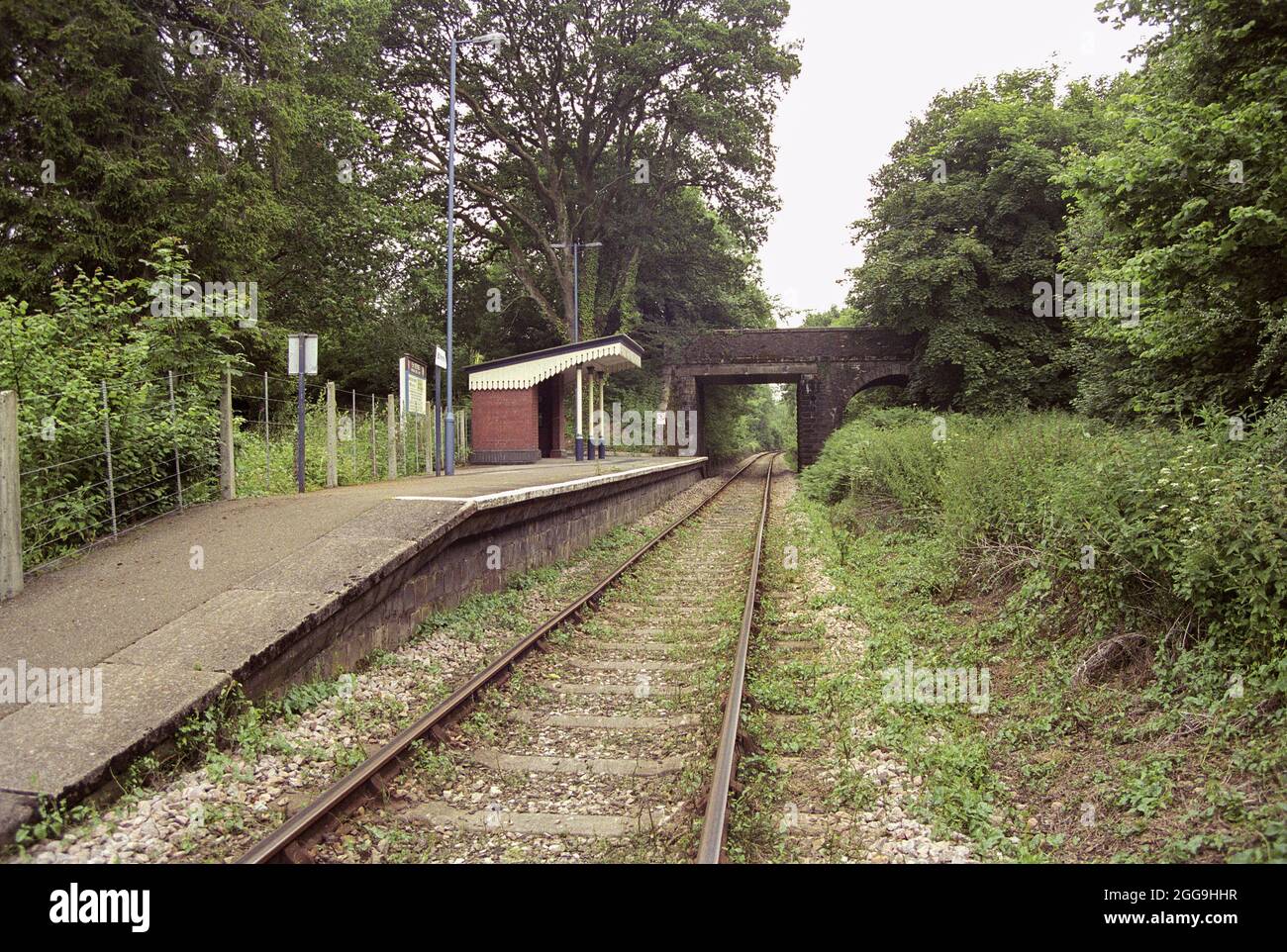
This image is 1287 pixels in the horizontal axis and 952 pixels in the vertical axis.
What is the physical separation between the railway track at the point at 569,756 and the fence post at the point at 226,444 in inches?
183

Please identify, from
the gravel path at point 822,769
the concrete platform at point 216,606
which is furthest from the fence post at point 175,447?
the gravel path at point 822,769

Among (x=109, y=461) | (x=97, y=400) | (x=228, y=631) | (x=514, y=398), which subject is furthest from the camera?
(x=514, y=398)

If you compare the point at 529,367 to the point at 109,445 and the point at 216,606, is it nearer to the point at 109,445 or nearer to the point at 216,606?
the point at 109,445

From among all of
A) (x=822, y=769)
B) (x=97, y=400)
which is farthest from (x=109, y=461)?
(x=822, y=769)

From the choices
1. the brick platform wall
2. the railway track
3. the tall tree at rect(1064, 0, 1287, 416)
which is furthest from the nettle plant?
the tall tree at rect(1064, 0, 1287, 416)

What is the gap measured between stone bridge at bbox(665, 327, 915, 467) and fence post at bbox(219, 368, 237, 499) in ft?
87.5

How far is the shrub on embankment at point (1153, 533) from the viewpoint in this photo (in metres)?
4.12

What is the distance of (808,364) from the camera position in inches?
1366

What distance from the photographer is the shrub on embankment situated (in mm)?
4121

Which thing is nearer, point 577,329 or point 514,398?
point 514,398

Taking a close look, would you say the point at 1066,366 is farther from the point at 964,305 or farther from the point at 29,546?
the point at 29,546

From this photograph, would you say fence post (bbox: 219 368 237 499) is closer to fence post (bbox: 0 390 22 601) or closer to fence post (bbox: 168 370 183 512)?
fence post (bbox: 168 370 183 512)

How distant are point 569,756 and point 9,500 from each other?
486 cm

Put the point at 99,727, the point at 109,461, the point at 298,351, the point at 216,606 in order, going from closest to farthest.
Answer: the point at 99,727 → the point at 216,606 → the point at 109,461 → the point at 298,351
